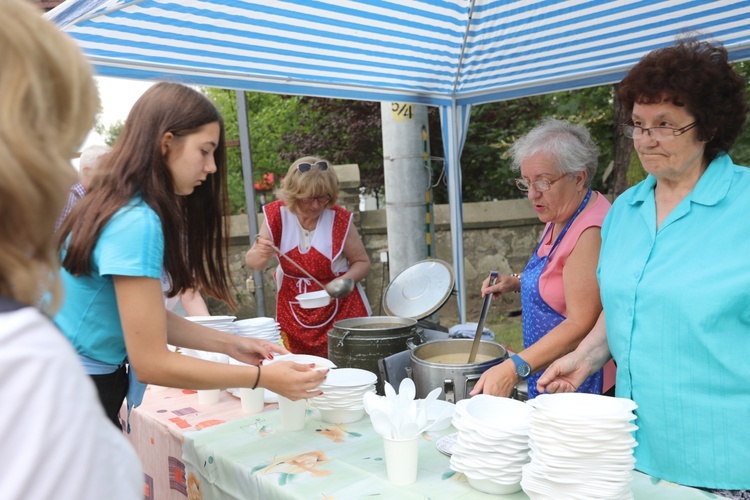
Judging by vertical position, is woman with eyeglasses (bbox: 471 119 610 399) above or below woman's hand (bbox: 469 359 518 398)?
above

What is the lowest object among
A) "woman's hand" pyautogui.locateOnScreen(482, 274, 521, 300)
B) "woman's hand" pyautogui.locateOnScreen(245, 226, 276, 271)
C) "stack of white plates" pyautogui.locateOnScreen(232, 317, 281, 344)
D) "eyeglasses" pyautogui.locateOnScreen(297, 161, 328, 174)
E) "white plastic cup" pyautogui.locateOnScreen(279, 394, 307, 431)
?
"white plastic cup" pyautogui.locateOnScreen(279, 394, 307, 431)

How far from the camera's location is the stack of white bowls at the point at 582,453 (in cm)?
128

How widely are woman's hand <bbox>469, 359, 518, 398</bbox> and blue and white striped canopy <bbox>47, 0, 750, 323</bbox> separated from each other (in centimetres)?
167

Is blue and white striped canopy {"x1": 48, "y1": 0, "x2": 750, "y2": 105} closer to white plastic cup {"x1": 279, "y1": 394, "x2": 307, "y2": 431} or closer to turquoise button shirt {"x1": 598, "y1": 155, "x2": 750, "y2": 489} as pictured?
white plastic cup {"x1": 279, "y1": 394, "x2": 307, "y2": 431}

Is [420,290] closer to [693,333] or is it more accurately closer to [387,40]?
[387,40]

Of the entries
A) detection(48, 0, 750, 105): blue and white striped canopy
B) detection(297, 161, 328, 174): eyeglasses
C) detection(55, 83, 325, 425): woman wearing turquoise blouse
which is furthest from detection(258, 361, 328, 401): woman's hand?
detection(297, 161, 328, 174): eyeglasses

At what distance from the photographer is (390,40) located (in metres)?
3.52

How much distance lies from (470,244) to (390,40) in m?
4.02

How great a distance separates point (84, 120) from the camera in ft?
2.19

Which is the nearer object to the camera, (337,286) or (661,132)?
(661,132)

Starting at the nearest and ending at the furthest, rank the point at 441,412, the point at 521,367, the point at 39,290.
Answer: the point at 39,290 → the point at 441,412 → the point at 521,367

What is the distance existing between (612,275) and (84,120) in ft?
4.92

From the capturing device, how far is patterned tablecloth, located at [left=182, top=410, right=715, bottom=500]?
1.51 meters

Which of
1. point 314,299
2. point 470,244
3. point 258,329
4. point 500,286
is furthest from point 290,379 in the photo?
point 470,244
